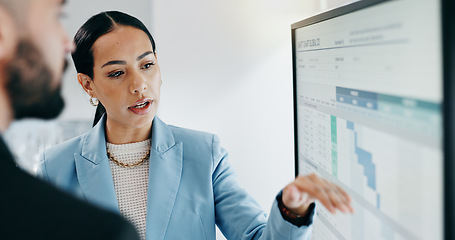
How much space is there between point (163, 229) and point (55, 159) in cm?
41

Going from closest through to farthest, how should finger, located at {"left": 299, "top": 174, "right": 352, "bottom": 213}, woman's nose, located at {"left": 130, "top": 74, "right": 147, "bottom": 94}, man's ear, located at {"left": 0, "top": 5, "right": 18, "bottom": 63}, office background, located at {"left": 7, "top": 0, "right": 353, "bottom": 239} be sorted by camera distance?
man's ear, located at {"left": 0, "top": 5, "right": 18, "bottom": 63} → finger, located at {"left": 299, "top": 174, "right": 352, "bottom": 213} → woman's nose, located at {"left": 130, "top": 74, "right": 147, "bottom": 94} → office background, located at {"left": 7, "top": 0, "right": 353, "bottom": 239}

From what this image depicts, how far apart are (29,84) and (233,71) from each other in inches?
59.0

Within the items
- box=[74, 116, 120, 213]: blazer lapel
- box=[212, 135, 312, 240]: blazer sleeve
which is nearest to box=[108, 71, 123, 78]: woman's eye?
box=[74, 116, 120, 213]: blazer lapel

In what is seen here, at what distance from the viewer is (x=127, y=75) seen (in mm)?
1283

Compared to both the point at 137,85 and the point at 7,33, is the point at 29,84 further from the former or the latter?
the point at 137,85

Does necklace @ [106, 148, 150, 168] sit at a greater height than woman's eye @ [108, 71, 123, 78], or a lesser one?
lesser

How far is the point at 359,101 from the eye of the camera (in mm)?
778

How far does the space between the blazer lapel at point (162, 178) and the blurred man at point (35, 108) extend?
2.18ft

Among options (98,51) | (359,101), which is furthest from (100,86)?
(359,101)

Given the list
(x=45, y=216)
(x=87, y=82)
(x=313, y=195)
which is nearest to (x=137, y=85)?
(x=87, y=82)

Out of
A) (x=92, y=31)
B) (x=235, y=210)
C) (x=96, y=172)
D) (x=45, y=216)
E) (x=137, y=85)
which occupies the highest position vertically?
(x=92, y=31)

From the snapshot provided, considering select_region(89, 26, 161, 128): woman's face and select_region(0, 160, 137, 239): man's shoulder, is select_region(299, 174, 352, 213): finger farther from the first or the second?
select_region(89, 26, 161, 128): woman's face

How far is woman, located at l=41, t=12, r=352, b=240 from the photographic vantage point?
4.19 feet

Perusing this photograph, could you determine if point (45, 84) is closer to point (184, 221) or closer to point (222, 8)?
point (184, 221)
